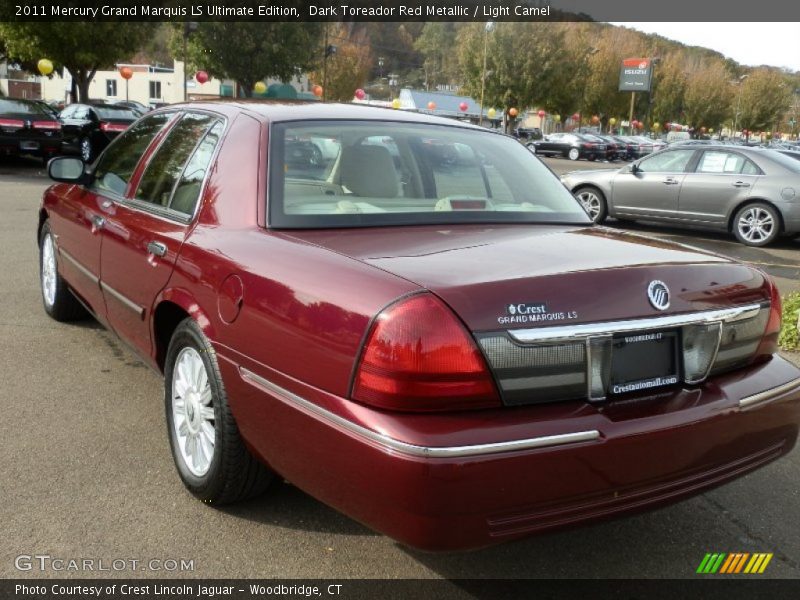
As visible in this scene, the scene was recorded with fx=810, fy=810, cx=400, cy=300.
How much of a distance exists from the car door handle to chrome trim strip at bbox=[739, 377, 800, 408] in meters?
2.30

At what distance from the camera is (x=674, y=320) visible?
255 cm

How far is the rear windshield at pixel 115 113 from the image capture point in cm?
2106

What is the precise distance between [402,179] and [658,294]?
4.45ft

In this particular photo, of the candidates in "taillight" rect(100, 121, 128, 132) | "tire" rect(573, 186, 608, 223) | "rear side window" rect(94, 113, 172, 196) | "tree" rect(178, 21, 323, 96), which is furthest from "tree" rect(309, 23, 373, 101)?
"rear side window" rect(94, 113, 172, 196)

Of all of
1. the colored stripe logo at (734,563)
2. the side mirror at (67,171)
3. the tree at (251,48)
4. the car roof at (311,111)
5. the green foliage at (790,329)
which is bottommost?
the colored stripe logo at (734,563)

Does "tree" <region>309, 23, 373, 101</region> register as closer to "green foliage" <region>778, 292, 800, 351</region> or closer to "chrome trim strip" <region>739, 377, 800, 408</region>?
"green foliage" <region>778, 292, 800, 351</region>

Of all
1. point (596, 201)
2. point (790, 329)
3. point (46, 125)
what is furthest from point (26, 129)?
point (790, 329)

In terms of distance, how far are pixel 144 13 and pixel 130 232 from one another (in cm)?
2886

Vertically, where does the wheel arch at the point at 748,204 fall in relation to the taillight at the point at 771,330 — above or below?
below

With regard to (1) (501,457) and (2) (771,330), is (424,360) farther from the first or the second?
(2) (771,330)

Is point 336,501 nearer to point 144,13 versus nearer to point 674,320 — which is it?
point 674,320

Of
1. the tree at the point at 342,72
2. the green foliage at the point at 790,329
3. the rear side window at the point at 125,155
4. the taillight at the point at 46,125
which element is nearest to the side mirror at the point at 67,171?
the rear side window at the point at 125,155

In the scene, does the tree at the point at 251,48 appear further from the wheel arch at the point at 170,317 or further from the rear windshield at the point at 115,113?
the wheel arch at the point at 170,317

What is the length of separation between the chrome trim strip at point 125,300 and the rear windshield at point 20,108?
54.7 feet
